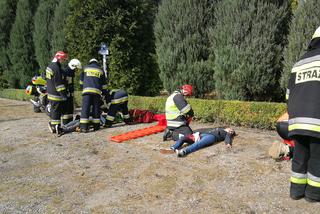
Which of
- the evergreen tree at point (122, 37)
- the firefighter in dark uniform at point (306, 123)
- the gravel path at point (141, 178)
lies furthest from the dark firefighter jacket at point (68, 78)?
the firefighter in dark uniform at point (306, 123)

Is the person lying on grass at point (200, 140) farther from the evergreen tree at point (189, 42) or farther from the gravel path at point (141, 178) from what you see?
the evergreen tree at point (189, 42)

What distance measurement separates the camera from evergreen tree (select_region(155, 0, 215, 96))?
1075 cm

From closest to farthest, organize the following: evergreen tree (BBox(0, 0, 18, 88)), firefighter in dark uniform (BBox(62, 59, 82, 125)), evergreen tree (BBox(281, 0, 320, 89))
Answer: evergreen tree (BBox(281, 0, 320, 89)) < firefighter in dark uniform (BBox(62, 59, 82, 125)) < evergreen tree (BBox(0, 0, 18, 88))

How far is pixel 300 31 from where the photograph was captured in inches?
312

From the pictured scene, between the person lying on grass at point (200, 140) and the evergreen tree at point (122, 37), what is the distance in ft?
21.9

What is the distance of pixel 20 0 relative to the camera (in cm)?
2255

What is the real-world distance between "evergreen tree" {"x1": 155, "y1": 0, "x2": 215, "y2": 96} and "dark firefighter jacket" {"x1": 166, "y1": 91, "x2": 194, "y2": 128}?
396cm

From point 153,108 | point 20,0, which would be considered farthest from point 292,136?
point 20,0

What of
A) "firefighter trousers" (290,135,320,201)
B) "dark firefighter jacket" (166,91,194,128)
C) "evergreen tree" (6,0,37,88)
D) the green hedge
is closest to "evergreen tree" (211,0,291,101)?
the green hedge

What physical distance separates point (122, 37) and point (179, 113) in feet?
22.6

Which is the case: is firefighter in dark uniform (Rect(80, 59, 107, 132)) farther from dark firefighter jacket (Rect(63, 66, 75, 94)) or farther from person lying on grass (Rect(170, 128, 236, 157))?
person lying on grass (Rect(170, 128, 236, 157))

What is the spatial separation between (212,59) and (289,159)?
5659mm

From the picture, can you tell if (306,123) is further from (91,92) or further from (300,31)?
(91,92)

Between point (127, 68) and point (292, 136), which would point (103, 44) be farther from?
point (292, 136)
